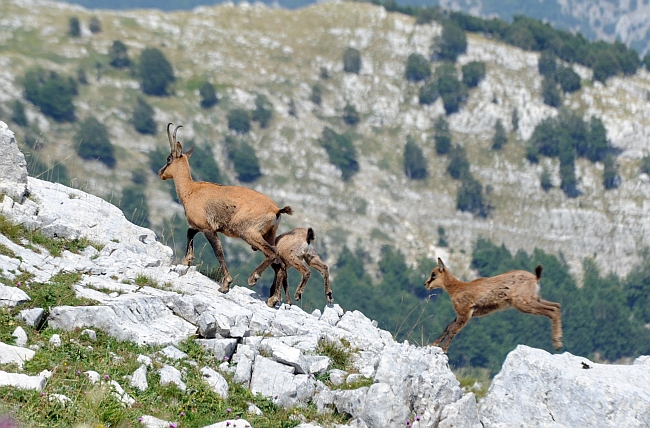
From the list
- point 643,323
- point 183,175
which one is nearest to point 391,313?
point 643,323

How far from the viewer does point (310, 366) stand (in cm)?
1529

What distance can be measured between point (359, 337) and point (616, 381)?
4212 mm

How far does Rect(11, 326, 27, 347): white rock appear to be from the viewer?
14.1 meters

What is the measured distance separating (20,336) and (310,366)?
14.0 ft

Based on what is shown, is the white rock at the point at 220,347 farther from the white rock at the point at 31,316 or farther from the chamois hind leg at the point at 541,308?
the chamois hind leg at the point at 541,308

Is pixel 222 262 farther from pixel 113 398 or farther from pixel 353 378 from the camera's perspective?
pixel 113 398

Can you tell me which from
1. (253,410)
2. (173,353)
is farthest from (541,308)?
(173,353)

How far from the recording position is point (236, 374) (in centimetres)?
1478

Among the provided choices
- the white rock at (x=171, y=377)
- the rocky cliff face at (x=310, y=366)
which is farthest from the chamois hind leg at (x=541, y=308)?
the white rock at (x=171, y=377)

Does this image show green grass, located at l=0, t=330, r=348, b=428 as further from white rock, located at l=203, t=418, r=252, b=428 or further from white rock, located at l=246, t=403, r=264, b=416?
white rock, located at l=203, t=418, r=252, b=428

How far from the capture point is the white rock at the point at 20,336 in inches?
554

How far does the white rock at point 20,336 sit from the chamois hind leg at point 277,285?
5.54 meters

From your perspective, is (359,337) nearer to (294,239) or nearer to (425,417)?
(425,417)

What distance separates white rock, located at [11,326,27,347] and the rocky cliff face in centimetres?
2
